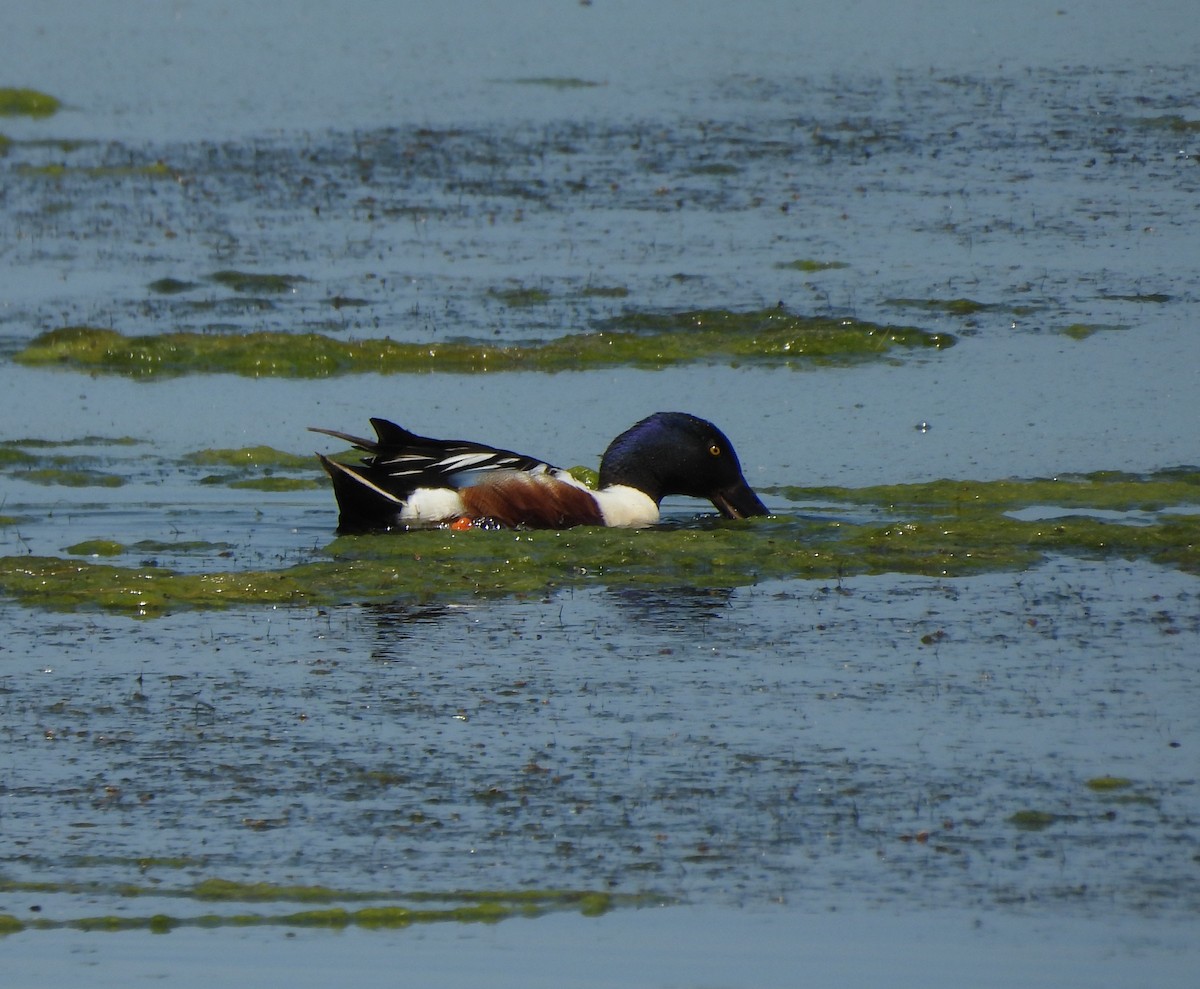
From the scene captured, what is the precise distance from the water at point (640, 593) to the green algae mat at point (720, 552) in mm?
251

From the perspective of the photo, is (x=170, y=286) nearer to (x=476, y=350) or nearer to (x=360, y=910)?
(x=476, y=350)

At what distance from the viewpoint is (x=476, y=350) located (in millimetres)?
13234

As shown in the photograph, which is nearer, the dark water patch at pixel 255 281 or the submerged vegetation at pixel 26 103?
the dark water patch at pixel 255 281

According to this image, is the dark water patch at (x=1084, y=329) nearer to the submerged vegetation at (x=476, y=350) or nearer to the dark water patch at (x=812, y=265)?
the submerged vegetation at (x=476, y=350)

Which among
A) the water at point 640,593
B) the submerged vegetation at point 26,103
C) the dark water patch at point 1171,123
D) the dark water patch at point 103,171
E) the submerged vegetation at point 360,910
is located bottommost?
the submerged vegetation at point 360,910

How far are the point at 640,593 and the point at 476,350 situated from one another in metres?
4.56

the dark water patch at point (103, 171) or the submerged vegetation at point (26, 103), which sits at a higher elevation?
the submerged vegetation at point (26, 103)

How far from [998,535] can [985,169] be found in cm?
883

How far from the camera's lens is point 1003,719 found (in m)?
7.05

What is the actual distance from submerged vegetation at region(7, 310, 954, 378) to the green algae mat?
3008 mm

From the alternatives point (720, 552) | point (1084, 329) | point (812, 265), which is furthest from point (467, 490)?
point (812, 265)

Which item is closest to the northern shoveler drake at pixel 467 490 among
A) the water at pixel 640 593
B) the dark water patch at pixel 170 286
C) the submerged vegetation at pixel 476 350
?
the water at pixel 640 593

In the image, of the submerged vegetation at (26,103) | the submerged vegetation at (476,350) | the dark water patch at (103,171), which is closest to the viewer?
the submerged vegetation at (476,350)

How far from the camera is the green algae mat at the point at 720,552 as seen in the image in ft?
29.2
